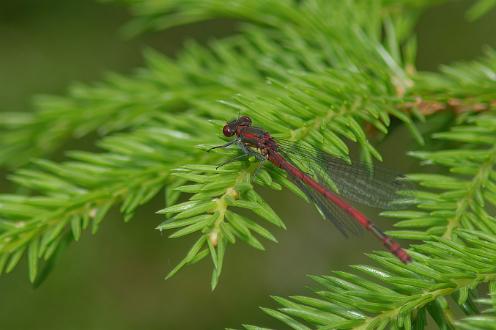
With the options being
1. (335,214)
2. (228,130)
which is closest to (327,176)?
(335,214)

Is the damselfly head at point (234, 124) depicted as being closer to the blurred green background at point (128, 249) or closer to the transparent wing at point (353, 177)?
the transparent wing at point (353, 177)

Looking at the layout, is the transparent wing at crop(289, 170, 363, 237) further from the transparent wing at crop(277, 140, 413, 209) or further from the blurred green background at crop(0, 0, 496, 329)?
the blurred green background at crop(0, 0, 496, 329)

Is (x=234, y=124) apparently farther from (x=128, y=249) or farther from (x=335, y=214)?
(x=128, y=249)

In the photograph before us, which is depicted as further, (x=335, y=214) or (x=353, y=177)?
(x=353, y=177)

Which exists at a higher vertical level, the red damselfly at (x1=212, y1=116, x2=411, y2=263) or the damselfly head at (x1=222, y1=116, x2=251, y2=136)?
the damselfly head at (x1=222, y1=116, x2=251, y2=136)

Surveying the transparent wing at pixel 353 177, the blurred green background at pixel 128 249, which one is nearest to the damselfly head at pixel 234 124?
the transparent wing at pixel 353 177

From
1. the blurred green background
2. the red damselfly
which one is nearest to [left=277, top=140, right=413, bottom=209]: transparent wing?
the red damselfly

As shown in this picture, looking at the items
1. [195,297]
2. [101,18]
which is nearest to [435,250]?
[195,297]
